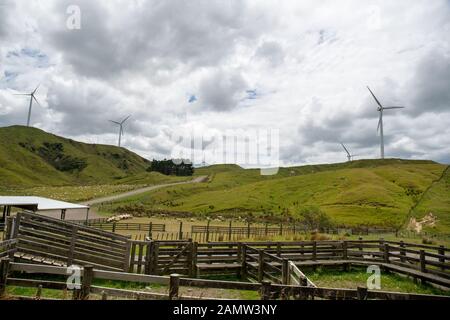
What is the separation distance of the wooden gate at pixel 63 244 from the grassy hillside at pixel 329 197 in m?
55.6

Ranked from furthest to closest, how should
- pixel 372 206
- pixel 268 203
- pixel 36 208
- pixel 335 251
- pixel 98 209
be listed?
pixel 268 203, pixel 372 206, pixel 98 209, pixel 36 208, pixel 335 251

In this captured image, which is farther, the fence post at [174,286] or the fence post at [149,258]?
the fence post at [149,258]

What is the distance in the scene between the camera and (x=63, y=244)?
1192cm

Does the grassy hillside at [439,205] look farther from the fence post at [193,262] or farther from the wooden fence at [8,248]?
the wooden fence at [8,248]

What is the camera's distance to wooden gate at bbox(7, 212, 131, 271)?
37.5 ft

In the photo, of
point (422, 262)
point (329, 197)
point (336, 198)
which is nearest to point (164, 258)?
point (422, 262)

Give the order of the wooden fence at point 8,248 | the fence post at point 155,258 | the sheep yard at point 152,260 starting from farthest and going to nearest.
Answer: the fence post at point 155,258
the sheep yard at point 152,260
the wooden fence at point 8,248

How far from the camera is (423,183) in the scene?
317 feet

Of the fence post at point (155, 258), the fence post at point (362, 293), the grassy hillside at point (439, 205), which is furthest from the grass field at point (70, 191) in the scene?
the fence post at point (362, 293)

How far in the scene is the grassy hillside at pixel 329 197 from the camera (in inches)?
2741

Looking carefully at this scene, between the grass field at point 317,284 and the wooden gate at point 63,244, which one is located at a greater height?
the wooden gate at point 63,244

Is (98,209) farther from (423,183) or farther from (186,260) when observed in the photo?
(423,183)
